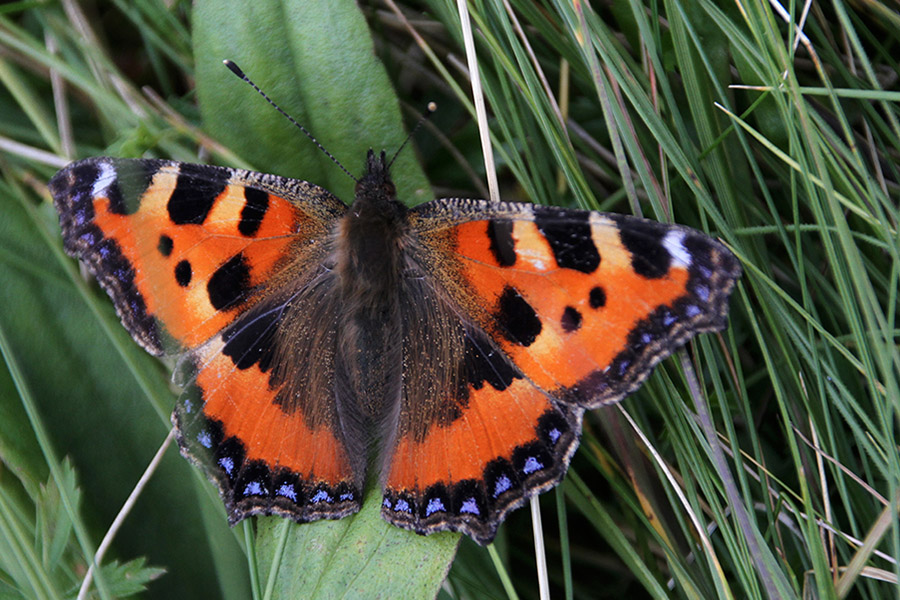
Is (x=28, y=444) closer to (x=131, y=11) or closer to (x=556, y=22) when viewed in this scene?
(x=131, y=11)

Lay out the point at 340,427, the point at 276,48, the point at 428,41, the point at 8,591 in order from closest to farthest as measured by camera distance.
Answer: the point at 8,591 < the point at 340,427 < the point at 276,48 < the point at 428,41

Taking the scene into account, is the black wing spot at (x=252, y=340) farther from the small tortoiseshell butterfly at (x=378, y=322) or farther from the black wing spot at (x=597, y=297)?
the black wing spot at (x=597, y=297)

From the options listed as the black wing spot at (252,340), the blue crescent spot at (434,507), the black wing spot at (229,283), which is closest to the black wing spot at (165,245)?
the black wing spot at (229,283)

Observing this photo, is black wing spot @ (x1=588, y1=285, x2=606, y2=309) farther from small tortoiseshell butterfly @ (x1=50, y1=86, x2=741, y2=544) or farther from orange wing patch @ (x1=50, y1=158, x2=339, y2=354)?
orange wing patch @ (x1=50, y1=158, x2=339, y2=354)

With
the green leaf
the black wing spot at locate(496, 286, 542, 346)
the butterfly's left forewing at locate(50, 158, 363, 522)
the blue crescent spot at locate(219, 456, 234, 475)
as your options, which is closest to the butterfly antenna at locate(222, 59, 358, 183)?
the green leaf

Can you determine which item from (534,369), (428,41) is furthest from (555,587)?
(428,41)

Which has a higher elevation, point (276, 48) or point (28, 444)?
point (276, 48)

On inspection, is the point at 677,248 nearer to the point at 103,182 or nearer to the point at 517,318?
the point at 517,318
